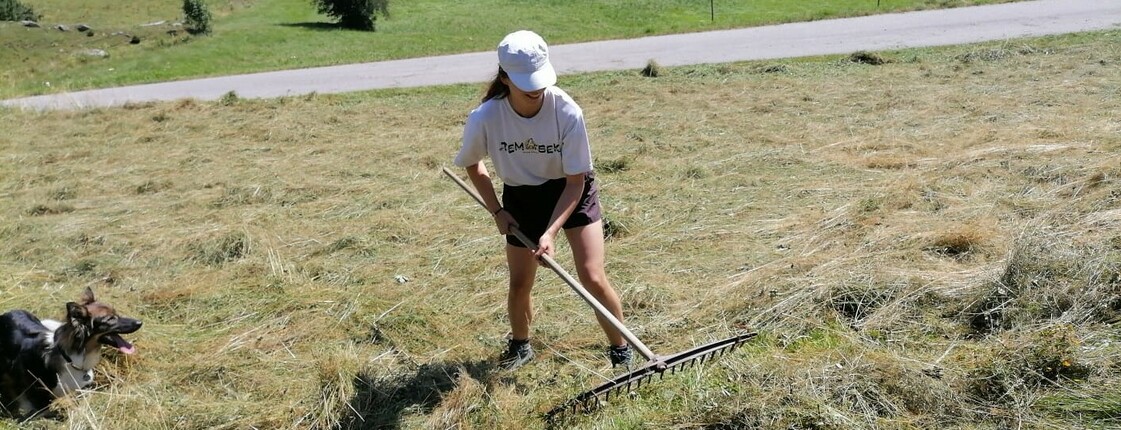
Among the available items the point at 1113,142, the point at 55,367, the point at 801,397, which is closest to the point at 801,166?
the point at 1113,142

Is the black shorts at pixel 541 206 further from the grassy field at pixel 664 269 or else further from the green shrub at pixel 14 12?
the green shrub at pixel 14 12

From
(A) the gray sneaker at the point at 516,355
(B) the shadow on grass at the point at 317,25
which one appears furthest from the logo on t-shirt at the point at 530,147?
(B) the shadow on grass at the point at 317,25

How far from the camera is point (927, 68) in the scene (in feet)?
36.0

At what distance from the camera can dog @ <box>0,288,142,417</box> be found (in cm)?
369

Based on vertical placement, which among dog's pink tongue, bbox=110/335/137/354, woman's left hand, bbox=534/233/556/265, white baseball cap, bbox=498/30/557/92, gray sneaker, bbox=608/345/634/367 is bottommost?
gray sneaker, bbox=608/345/634/367

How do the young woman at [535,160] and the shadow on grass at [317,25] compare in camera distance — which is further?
the shadow on grass at [317,25]

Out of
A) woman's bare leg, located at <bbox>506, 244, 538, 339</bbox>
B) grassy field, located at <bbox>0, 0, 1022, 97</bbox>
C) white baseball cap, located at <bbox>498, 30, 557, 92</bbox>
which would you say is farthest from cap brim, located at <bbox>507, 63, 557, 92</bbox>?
grassy field, located at <bbox>0, 0, 1022, 97</bbox>

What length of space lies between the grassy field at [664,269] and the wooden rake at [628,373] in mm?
77


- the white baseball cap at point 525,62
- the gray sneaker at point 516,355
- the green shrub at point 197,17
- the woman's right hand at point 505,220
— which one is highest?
the green shrub at point 197,17

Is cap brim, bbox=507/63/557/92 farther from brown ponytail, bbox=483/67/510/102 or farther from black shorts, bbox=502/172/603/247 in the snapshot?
Result: black shorts, bbox=502/172/603/247

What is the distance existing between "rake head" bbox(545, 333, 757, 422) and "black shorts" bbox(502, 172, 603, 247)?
2.12 feet

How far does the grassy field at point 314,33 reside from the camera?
20344 millimetres

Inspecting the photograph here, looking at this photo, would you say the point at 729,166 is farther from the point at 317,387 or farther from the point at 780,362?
→ the point at 317,387

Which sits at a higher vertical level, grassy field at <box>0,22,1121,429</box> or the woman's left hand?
the woman's left hand
